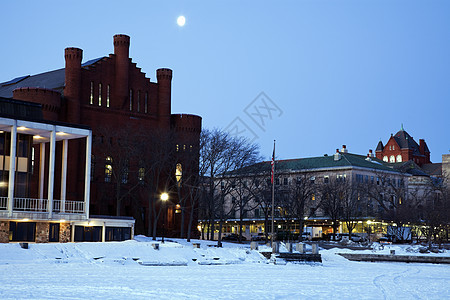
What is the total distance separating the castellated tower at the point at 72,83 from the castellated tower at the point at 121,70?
19.3 ft

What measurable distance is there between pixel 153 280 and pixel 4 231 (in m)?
22.6

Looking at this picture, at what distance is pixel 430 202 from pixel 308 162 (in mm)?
31844

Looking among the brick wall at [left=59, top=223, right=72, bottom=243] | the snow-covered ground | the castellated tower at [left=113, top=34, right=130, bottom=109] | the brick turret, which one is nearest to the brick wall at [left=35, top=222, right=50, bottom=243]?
the brick wall at [left=59, top=223, right=72, bottom=243]

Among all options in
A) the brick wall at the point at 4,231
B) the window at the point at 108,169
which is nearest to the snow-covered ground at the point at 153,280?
the brick wall at the point at 4,231

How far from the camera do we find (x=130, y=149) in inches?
2876

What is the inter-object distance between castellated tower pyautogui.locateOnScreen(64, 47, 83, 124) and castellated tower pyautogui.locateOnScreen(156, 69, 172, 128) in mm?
12393

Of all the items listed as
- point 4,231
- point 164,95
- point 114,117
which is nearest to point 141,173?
point 114,117

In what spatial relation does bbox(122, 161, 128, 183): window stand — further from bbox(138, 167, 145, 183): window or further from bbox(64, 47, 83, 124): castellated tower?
bbox(64, 47, 83, 124): castellated tower

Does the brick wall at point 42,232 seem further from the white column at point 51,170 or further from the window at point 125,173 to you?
the window at point 125,173

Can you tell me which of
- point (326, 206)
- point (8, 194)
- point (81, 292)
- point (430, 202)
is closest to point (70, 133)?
point (8, 194)

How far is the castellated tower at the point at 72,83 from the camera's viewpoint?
73.7 meters

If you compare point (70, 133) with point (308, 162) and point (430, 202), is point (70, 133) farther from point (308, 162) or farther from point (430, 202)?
point (308, 162)

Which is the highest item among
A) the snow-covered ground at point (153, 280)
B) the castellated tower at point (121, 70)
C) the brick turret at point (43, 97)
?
the castellated tower at point (121, 70)

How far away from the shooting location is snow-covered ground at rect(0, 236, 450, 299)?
984 inches
